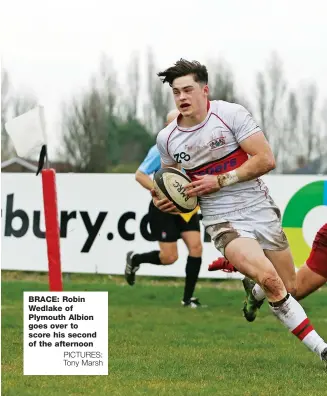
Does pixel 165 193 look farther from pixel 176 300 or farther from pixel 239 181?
pixel 176 300

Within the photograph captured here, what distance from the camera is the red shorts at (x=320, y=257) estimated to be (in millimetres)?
9562

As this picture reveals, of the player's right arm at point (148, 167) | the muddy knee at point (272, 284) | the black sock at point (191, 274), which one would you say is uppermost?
the muddy knee at point (272, 284)

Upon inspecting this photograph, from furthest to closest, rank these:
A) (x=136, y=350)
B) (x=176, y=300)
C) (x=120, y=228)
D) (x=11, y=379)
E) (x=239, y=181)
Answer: (x=120, y=228), (x=176, y=300), (x=136, y=350), (x=239, y=181), (x=11, y=379)

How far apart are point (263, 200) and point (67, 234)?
9.39 m

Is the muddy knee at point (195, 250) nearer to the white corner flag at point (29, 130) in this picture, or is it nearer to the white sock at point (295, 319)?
the white corner flag at point (29, 130)

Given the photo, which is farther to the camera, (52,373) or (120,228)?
(120,228)

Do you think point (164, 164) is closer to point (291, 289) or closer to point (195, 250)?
point (291, 289)

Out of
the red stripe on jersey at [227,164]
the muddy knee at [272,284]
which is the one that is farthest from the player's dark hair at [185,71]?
the muddy knee at [272,284]

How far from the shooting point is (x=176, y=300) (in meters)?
15.3

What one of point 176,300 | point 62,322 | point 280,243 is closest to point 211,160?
point 280,243

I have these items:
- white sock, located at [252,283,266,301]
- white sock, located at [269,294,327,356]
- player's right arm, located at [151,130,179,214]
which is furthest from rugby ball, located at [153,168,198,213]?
white sock, located at [252,283,266,301]

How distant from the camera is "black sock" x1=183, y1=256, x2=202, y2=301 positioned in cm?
1401

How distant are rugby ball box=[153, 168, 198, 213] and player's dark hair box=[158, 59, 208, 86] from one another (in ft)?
2.36

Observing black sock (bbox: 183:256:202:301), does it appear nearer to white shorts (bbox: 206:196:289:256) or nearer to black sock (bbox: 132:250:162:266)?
black sock (bbox: 132:250:162:266)
